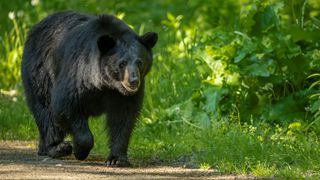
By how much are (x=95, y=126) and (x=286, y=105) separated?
99.3 inches

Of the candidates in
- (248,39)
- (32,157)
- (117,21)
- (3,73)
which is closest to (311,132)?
(248,39)

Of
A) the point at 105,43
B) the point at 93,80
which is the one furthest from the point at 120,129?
the point at 105,43

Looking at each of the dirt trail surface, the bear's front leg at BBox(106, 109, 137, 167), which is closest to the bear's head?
the bear's front leg at BBox(106, 109, 137, 167)

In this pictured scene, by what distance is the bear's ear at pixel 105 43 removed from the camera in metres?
7.82

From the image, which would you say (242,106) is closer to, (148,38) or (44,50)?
(148,38)

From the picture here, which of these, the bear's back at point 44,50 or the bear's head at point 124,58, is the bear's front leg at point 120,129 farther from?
the bear's back at point 44,50

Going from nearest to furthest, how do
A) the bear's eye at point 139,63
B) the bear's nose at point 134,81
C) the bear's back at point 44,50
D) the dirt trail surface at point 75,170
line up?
the dirt trail surface at point 75,170 < the bear's nose at point 134,81 < the bear's eye at point 139,63 < the bear's back at point 44,50

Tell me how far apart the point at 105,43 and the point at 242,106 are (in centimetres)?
221

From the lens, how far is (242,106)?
30.8 feet

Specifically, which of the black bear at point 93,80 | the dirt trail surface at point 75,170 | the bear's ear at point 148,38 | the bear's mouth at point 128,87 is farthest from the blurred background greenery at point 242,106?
the bear's ear at point 148,38

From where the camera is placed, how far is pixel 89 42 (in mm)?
8172

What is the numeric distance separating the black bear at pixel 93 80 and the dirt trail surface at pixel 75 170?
0.23 metres

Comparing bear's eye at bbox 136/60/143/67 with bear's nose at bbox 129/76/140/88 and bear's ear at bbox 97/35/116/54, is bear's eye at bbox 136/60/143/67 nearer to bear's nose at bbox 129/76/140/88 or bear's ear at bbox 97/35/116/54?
bear's nose at bbox 129/76/140/88

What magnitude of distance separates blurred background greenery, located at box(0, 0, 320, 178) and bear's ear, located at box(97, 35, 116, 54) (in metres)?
1.28
